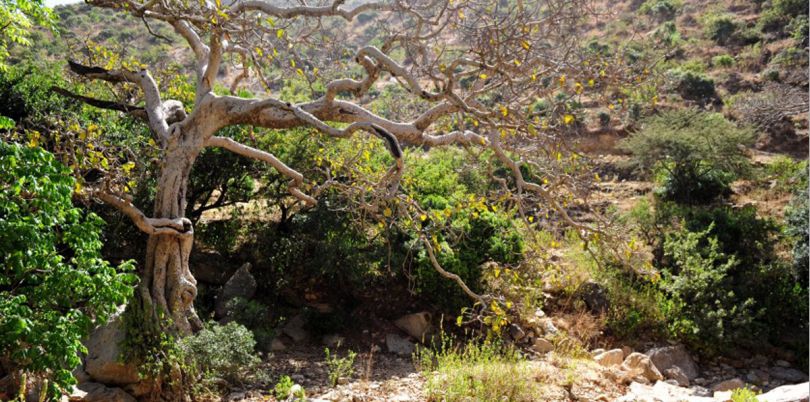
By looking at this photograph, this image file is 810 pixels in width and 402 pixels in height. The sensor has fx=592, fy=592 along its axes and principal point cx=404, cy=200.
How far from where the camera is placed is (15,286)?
13.7ft

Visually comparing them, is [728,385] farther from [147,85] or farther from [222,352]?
[147,85]

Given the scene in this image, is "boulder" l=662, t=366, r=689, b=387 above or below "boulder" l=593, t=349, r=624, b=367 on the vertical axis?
below

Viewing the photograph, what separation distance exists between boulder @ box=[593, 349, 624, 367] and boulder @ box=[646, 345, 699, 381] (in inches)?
26.6

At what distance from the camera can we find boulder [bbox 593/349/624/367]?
807 cm

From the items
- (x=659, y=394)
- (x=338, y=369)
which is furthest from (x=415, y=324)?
(x=659, y=394)

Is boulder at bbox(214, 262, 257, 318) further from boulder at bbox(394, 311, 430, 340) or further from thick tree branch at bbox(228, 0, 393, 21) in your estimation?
thick tree branch at bbox(228, 0, 393, 21)

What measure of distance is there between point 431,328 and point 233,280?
9.26 feet

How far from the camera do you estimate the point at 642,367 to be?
782cm

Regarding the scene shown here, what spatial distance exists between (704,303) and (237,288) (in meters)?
6.84

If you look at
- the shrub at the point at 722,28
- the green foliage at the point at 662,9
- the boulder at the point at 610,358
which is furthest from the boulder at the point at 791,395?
the green foliage at the point at 662,9

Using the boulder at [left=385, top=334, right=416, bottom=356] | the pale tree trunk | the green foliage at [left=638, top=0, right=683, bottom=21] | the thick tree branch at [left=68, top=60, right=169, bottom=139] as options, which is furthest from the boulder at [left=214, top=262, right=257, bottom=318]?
the green foliage at [left=638, top=0, right=683, bottom=21]

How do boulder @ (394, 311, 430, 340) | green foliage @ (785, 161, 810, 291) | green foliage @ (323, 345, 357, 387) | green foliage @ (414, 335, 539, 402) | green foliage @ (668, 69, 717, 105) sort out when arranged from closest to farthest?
green foliage @ (414, 335, 539, 402) → green foliage @ (323, 345, 357, 387) → boulder @ (394, 311, 430, 340) → green foliage @ (785, 161, 810, 291) → green foliage @ (668, 69, 717, 105)

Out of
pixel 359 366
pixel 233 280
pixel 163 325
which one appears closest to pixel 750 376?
pixel 359 366

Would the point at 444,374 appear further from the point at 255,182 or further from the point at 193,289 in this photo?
the point at 255,182
